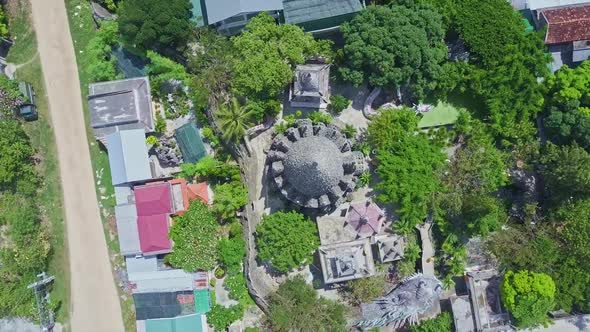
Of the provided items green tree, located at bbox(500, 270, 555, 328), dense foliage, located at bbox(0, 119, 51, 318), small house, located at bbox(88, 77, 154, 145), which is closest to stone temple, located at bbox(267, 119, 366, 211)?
small house, located at bbox(88, 77, 154, 145)

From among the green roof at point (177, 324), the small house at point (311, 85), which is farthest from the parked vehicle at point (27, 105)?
the small house at point (311, 85)

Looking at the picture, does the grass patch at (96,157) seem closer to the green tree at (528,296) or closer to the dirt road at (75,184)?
the dirt road at (75,184)

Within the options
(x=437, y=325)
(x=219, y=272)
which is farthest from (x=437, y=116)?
(x=219, y=272)

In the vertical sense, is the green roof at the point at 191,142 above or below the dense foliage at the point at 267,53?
below

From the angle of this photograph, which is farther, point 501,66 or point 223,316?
point 223,316

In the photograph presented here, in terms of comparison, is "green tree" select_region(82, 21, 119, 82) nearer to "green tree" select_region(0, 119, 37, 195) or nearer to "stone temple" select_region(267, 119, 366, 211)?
"green tree" select_region(0, 119, 37, 195)

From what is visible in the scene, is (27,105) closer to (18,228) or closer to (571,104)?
(18,228)
